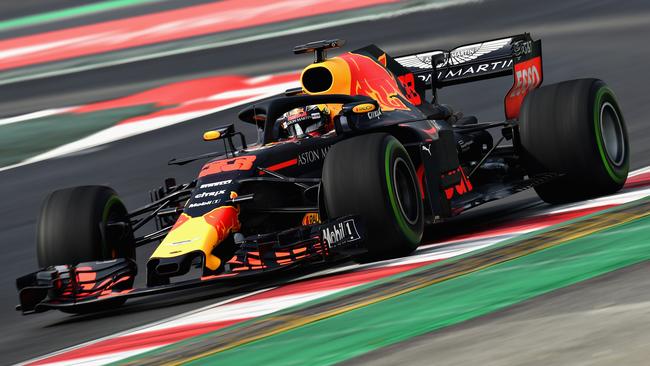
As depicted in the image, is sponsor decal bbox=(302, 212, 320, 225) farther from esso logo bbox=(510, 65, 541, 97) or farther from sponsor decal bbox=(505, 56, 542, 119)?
esso logo bbox=(510, 65, 541, 97)

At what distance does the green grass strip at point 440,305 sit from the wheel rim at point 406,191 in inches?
61.7

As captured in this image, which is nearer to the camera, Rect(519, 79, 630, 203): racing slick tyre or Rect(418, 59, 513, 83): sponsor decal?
Rect(519, 79, 630, 203): racing slick tyre

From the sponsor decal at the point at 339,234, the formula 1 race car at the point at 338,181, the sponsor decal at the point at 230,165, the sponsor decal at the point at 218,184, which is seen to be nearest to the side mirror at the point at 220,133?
the formula 1 race car at the point at 338,181

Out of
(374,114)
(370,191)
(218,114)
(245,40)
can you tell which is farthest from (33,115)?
(370,191)

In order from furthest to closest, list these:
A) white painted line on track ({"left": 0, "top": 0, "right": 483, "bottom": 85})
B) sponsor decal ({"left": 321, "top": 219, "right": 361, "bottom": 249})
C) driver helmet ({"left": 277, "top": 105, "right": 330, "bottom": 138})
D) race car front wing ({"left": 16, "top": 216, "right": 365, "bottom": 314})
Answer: white painted line on track ({"left": 0, "top": 0, "right": 483, "bottom": 85}) → driver helmet ({"left": 277, "top": 105, "right": 330, "bottom": 138}) → sponsor decal ({"left": 321, "top": 219, "right": 361, "bottom": 249}) → race car front wing ({"left": 16, "top": 216, "right": 365, "bottom": 314})

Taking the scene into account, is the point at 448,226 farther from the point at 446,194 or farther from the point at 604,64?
the point at 604,64

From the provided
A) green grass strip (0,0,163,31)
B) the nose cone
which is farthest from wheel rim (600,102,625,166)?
green grass strip (0,0,163,31)

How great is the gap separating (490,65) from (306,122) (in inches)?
103

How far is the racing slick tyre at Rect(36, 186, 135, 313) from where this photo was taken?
8680 millimetres

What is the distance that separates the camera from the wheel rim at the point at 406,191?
8.62 m

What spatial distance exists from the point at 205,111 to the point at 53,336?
32.0ft

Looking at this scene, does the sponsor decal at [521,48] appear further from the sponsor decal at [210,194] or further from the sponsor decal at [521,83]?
the sponsor decal at [210,194]

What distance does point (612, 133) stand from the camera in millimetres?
10469

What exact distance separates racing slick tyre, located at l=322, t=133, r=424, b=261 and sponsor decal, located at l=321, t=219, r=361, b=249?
13cm
